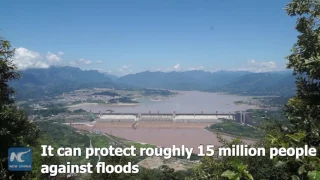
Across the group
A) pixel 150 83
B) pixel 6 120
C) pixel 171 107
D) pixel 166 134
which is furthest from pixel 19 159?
pixel 150 83

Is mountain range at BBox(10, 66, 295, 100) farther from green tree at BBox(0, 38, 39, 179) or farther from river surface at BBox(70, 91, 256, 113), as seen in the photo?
green tree at BBox(0, 38, 39, 179)

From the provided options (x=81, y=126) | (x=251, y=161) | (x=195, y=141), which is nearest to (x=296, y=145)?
(x=251, y=161)

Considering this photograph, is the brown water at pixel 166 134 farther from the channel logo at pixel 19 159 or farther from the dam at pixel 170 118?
the channel logo at pixel 19 159

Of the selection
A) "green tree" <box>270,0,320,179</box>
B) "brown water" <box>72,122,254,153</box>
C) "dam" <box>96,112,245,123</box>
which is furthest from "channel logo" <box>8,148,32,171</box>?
"dam" <box>96,112,245,123</box>

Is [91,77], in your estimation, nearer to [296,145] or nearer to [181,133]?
[181,133]

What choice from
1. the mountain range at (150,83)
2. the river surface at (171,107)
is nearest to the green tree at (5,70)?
the river surface at (171,107)

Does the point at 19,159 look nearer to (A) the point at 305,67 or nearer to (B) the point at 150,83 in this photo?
(A) the point at 305,67
